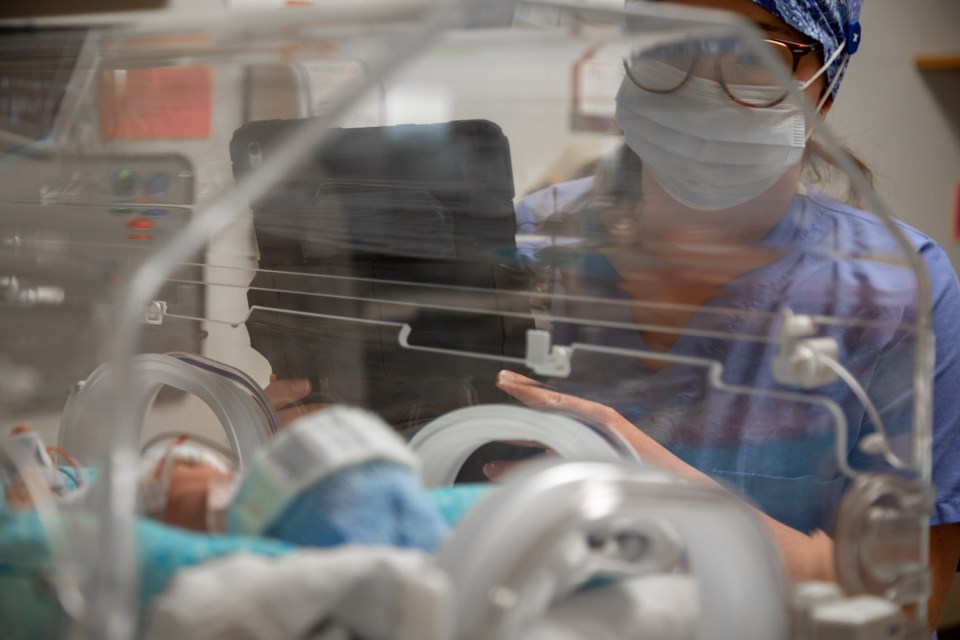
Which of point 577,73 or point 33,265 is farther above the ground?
point 577,73

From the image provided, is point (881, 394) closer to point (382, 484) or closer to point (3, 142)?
point (382, 484)

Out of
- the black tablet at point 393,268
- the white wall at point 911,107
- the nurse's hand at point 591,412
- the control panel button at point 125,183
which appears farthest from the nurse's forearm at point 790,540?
the white wall at point 911,107

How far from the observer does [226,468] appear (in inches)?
25.0

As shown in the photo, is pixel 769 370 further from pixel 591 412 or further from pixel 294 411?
pixel 294 411

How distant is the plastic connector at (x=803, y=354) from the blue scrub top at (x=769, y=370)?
12 millimetres

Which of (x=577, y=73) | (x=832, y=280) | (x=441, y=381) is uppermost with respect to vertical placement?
(x=577, y=73)

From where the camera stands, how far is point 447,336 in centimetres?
87

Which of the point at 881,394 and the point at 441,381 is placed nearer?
the point at 881,394

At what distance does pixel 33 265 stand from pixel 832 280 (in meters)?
0.69

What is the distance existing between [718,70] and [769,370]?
Answer: 0.92 ft

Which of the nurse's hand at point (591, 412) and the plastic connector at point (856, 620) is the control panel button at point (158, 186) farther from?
the plastic connector at point (856, 620)

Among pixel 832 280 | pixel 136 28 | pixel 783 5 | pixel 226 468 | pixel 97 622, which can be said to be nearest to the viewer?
pixel 97 622

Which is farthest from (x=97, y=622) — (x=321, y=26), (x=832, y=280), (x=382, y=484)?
(x=832, y=280)

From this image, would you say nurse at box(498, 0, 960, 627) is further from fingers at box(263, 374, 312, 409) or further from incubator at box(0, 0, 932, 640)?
fingers at box(263, 374, 312, 409)
